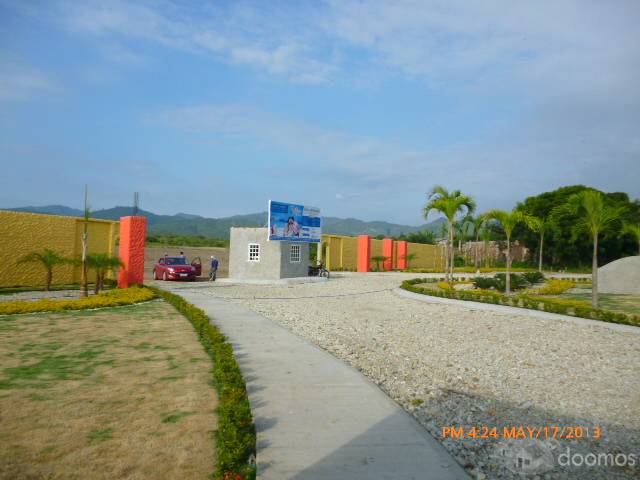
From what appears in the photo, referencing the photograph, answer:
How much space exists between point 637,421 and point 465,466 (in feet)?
8.95

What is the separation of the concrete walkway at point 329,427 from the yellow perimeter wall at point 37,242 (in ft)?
41.8

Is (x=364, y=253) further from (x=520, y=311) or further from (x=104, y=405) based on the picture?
(x=104, y=405)

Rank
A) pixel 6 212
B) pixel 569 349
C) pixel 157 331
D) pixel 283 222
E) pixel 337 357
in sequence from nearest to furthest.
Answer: pixel 337 357 < pixel 569 349 < pixel 157 331 < pixel 6 212 < pixel 283 222

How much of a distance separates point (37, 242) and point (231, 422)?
15649 mm

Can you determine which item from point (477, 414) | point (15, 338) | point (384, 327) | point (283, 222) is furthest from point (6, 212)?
point (477, 414)

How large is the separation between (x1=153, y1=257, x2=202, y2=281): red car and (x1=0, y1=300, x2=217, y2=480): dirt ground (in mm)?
14417

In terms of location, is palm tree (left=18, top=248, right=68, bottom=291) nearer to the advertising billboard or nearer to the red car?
the red car

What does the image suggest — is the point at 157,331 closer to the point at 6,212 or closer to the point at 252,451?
the point at 252,451

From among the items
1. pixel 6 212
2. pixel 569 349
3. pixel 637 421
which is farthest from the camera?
pixel 6 212

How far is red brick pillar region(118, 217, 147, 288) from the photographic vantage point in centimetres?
1723

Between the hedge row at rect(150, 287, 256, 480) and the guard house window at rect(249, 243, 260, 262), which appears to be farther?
the guard house window at rect(249, 243, 260, 262)

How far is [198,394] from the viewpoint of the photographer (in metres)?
5.55

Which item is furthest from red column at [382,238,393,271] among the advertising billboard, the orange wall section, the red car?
the red car

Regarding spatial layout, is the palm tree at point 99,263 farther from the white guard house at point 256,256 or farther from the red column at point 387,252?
the red column at point 387,252
